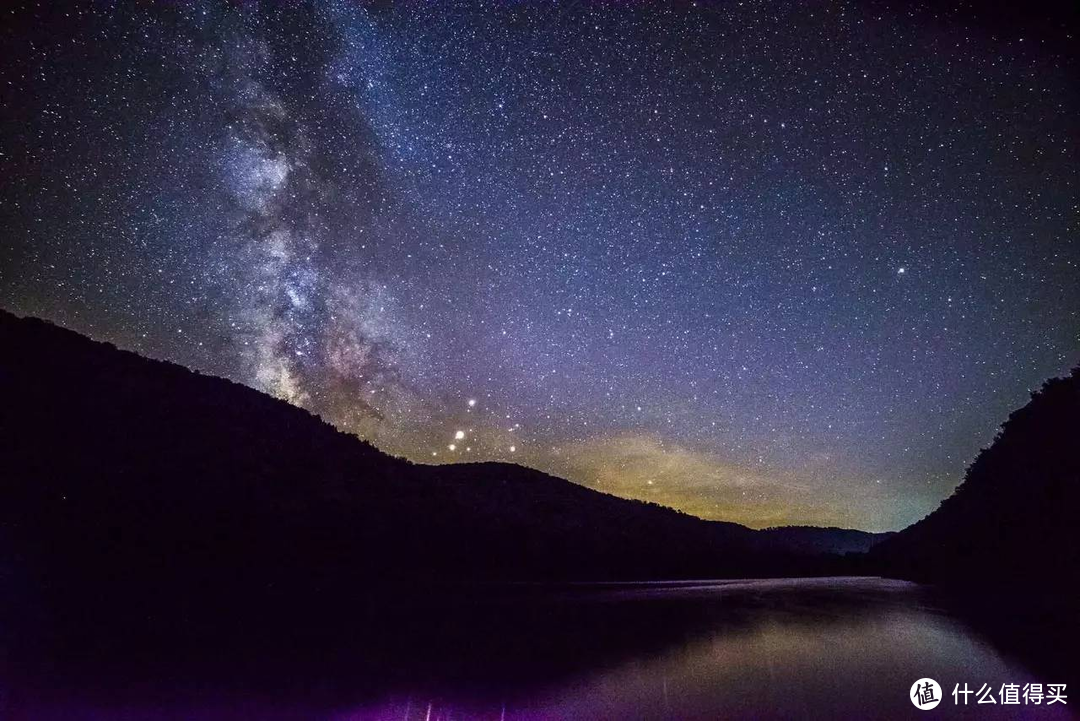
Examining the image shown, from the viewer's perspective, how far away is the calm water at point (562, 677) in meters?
7.24

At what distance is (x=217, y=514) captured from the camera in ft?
114

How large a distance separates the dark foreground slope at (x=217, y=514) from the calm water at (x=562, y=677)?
7.14 m

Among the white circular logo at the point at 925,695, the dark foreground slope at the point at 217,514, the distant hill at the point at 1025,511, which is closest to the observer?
the white circular logo at the point at 925,695

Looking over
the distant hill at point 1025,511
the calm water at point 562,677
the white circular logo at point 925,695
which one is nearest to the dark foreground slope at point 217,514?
the calm water at point 562,677

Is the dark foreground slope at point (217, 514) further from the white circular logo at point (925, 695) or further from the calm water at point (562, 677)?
the white circular logo at point (925, 695)

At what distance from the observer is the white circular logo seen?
7148 millimetres

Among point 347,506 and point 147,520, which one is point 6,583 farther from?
point 347,506

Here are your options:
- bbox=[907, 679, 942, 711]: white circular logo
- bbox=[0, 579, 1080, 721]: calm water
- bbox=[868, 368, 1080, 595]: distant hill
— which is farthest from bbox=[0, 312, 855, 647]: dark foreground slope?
bbox=[868, 368, 1080, 595]: distant hill

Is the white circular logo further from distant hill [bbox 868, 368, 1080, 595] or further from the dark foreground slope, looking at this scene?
distant hill [bbox 868, 368, 1080, 595]

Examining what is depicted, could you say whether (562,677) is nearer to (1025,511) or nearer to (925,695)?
(925,695)

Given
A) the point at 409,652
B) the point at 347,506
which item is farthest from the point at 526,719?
the point at 347,506

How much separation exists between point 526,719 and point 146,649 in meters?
9.17

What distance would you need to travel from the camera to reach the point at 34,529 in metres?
27.4

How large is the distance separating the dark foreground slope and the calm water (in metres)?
7.14
